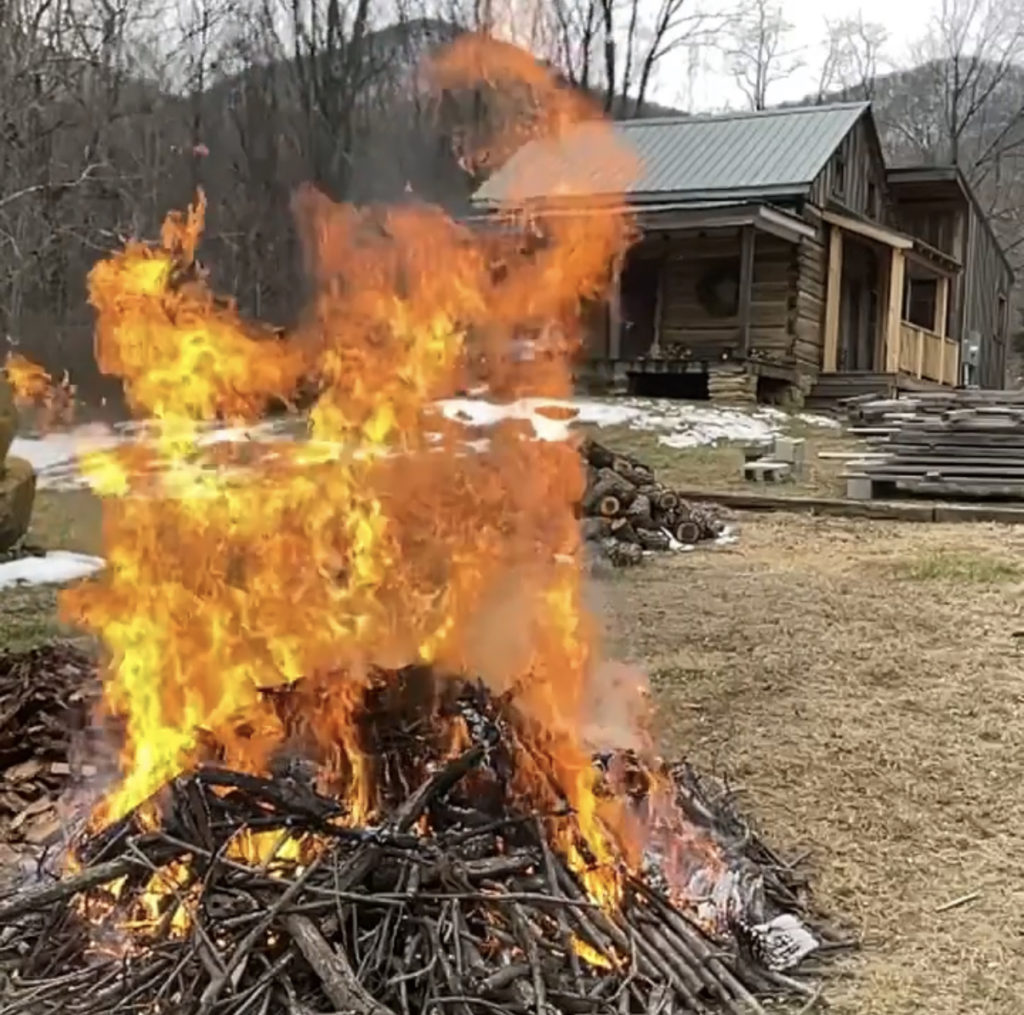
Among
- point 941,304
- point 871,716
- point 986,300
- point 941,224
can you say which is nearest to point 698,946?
point 871,716

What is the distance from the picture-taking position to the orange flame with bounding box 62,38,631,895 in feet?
13.1

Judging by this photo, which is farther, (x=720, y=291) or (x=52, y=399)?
(x=720, y=291)

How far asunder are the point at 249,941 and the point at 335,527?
6.21 ft

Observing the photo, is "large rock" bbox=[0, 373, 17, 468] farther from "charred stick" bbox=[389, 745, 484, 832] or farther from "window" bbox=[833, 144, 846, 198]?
"window" bbox=[833, 144, 846, 198]

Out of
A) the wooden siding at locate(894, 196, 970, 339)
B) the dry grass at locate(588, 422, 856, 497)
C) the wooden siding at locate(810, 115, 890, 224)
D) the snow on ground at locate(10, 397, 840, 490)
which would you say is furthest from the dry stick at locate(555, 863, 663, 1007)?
the wooden siding at locate(894, 196, 970, 339)

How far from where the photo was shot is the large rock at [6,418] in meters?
9.59

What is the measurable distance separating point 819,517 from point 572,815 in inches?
371

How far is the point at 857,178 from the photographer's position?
2666cm

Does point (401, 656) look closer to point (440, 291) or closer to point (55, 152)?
point (440, 291)

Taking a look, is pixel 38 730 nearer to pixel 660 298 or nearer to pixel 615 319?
pixel 615 319

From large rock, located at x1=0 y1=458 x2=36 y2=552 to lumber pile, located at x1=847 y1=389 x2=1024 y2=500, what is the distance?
8.27 meters

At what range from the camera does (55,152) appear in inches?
894

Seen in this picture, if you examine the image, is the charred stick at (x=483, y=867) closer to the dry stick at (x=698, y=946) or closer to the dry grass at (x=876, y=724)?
the dry stick at (x=698, y=946)

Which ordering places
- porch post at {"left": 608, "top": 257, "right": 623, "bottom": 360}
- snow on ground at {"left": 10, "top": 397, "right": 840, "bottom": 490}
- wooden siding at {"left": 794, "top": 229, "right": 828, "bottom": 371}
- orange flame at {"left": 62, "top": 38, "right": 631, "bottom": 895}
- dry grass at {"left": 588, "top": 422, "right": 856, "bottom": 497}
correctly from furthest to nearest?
wooden siding at {"left": 794, "top": 229, "right": 828, "bottom": 371}
porch post at {"left": 608, "top": 257, "right": 623, "bottom": 360}
snow on ground at {"left": 10, "top": 397, "right": 840, "bottom": 490}
dry grass at {"left": 588, "top": 422, "right": 856, "bottom": 497}
orange flame at {"left": 62, "top": 38, "right": 631, "bottom": 895}
